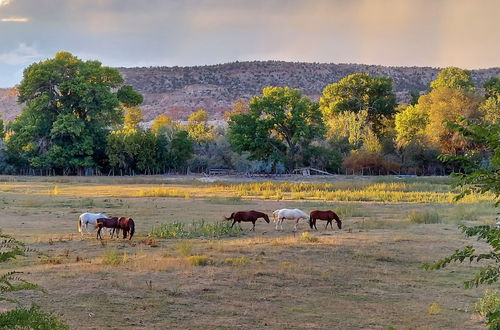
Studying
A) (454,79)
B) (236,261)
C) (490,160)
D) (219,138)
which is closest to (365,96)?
(454,79)

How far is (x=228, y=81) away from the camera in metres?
140

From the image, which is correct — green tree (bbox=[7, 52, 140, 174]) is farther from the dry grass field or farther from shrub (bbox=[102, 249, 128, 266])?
shrub (bbox=[102, 249, 128, 266])

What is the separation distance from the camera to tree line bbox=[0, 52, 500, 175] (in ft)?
199

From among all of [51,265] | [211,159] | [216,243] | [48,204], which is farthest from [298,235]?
[211,159]

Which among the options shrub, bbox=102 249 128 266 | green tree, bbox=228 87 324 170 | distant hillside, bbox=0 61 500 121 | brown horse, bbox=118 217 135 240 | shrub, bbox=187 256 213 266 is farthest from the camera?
distant hillside, bbox=0 61 500 121

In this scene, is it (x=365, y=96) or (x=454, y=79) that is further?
(x=365, y=96)

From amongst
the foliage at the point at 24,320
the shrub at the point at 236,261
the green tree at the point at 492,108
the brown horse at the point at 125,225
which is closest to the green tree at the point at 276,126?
the green tree at the point at 492,108

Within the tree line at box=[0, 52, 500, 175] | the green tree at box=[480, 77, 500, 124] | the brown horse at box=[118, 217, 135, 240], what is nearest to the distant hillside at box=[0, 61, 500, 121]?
the green tree at box=[480, 77, 500, 124]

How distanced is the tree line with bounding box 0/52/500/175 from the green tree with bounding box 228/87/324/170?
0.33 ft

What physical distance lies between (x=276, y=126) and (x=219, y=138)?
48.6ft

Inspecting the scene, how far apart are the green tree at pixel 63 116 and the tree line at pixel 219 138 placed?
0.36ft

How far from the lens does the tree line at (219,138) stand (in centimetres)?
6053

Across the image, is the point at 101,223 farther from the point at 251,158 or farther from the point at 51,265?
the point at 251,158

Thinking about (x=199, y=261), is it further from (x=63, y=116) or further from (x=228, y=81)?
(x=228, y=81)
